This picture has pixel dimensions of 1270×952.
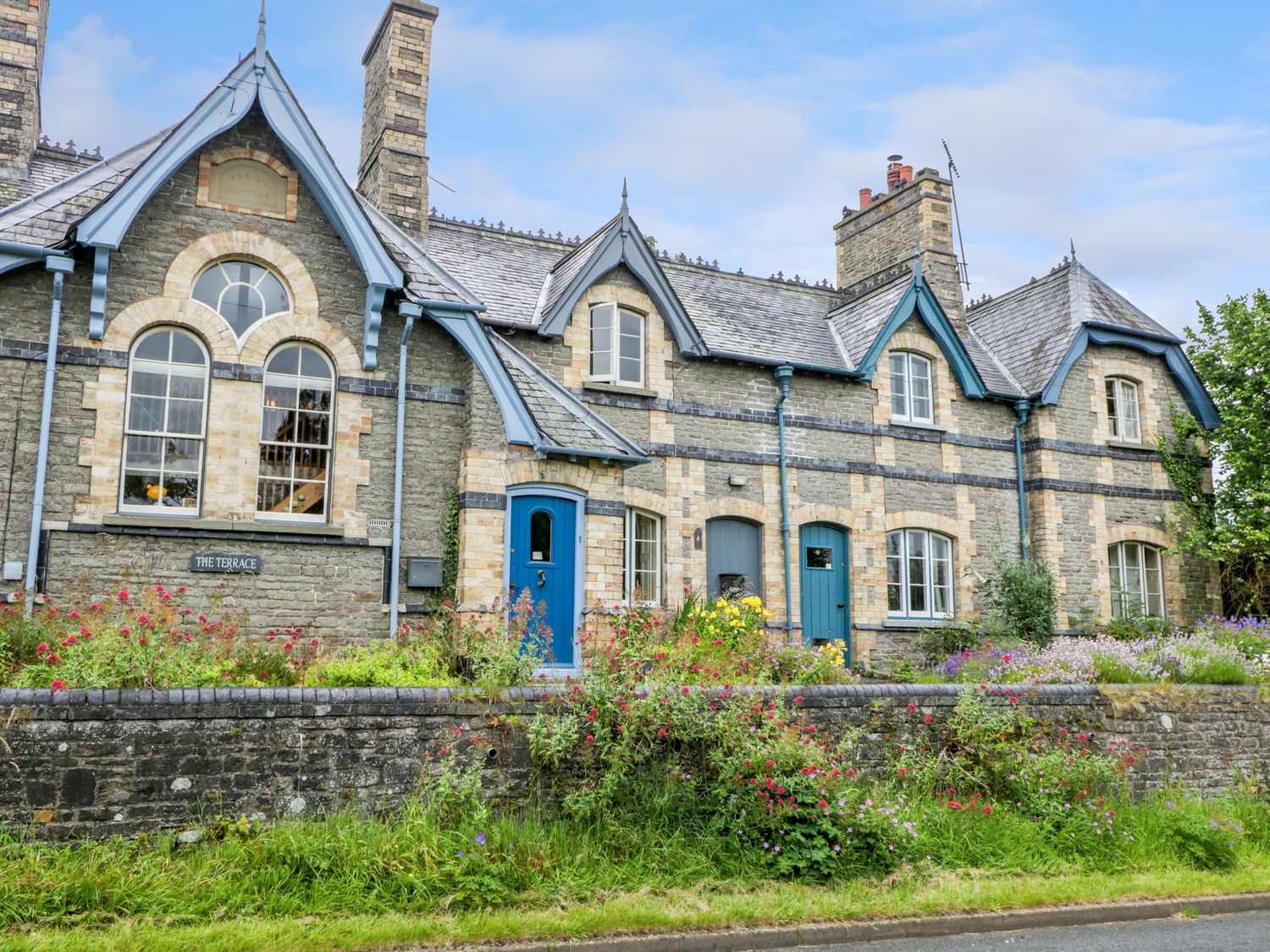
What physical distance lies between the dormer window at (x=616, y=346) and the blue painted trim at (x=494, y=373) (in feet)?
9.23

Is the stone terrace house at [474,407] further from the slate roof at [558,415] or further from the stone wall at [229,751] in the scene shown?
the stone wall at [229,751]

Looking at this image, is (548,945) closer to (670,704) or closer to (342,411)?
(670,704)

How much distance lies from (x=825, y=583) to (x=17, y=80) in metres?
13.6

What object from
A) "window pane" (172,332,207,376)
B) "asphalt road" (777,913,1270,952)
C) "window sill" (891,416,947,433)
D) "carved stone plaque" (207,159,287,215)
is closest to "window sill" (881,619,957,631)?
"window sill" (891,416,947,433)

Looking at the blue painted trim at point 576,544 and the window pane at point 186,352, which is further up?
the window pane at point 186,352

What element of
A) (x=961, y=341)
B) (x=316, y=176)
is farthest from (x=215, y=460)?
(x=961, y=341)

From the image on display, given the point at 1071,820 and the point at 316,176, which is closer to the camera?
the point at 1071,820

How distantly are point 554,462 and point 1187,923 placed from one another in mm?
8147

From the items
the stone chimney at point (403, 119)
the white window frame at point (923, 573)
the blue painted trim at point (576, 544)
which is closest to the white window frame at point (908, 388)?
the white window frame at point (923, 573)

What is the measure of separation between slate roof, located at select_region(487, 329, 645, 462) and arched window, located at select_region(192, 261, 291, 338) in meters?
2.63

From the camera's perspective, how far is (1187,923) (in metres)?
8.08

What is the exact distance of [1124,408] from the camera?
2003cm

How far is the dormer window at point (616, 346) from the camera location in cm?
1583

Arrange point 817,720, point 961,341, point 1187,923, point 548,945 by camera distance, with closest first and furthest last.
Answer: point 548,945, point 1187,923, point 817,720, point 961,341
